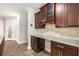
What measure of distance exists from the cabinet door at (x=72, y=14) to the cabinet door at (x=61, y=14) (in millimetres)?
65

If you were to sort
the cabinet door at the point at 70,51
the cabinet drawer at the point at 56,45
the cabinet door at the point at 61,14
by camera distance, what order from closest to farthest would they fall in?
the cabinet door at the point at 70,51
the cabinet drawer at the point at 56,45
the cabinet door at the point at 61,14

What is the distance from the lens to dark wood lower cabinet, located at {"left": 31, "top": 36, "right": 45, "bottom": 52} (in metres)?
1.58

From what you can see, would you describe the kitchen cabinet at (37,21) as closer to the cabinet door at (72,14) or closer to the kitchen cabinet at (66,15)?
the kitchen cabinet at (66,15)

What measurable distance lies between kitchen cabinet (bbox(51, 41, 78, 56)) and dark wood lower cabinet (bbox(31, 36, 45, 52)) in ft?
0.62

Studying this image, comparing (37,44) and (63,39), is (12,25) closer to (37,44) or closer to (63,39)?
(37,44)

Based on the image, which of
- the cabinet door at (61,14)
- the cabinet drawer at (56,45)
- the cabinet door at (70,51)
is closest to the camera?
the cabinet door at (70,51)

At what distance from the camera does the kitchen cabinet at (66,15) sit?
1400mm

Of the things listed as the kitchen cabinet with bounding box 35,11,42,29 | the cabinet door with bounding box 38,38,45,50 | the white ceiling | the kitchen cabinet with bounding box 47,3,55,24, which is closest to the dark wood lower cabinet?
the cabinet door with bounding box 38,38,45,50

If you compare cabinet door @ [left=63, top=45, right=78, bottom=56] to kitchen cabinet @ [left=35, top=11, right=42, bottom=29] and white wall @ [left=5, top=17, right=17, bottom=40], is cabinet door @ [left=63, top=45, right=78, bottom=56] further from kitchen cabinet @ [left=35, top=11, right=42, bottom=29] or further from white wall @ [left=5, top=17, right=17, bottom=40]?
white wall @ [left=5, top=17, right=17, bottom=40]

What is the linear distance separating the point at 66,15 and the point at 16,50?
0.93 metres

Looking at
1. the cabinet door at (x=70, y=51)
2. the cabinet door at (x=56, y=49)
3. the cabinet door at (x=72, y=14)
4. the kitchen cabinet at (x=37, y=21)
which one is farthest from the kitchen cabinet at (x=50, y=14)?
the cabinet door at (x=70, y=51)

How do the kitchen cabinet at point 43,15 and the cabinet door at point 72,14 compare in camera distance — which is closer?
the cabinet door at point 72,14

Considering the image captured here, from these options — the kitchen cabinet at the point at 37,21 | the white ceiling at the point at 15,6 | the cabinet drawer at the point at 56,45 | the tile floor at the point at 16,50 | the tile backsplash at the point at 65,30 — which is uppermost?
the white ceiling at the point at 15,6

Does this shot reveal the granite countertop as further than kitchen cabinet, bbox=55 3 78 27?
No
